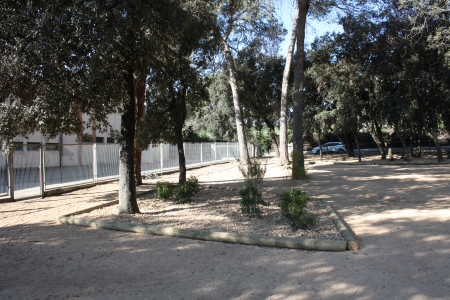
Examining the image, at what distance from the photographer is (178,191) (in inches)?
331

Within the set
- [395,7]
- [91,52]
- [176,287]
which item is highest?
[395,7]

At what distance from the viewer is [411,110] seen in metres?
19.0

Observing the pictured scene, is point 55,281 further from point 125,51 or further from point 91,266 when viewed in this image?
point 125,51

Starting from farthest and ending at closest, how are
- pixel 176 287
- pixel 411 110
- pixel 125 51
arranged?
pixel 411 110
pixel 125 51
pixel 176 287

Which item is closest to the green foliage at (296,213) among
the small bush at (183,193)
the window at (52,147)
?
the small bush at (183,193)

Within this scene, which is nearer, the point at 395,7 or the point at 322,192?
the point at 322,192

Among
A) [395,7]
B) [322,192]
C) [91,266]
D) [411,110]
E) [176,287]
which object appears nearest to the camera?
[176,287]

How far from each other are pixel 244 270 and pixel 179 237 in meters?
1.75

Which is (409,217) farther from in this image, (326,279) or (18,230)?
(18,230)

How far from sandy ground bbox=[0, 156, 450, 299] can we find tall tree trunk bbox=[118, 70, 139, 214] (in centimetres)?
123

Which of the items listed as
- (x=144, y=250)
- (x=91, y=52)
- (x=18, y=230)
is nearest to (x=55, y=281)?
(x=144, y=250)

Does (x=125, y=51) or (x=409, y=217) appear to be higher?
(x=125, y=51)

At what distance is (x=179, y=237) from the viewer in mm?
5496

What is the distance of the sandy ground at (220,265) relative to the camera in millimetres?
3508
